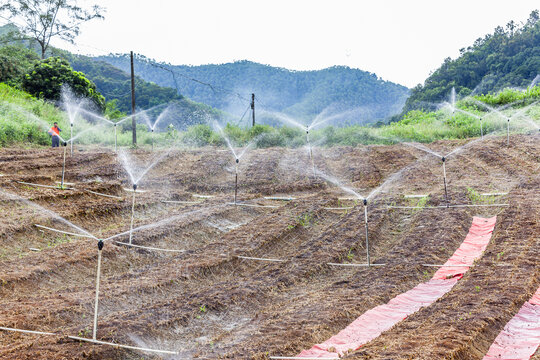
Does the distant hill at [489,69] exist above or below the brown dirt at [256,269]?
above

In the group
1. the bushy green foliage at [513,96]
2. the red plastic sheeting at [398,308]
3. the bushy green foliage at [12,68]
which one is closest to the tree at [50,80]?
the bushy green foliage at [12,68]

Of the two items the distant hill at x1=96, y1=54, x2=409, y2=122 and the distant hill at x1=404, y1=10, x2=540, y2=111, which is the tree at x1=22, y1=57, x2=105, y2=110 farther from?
the distant hill at x1=404, y1=10, x2=540, y2=111

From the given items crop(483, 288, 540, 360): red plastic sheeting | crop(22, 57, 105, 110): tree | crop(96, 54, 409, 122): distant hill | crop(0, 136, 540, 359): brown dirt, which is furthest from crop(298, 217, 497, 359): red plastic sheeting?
crop(96, 54, 409, 122): distant hill

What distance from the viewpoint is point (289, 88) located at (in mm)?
61406

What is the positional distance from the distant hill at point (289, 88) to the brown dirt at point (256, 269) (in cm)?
3488

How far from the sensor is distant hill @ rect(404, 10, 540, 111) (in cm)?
3922

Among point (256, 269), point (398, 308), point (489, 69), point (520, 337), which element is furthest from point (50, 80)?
point (489, 69)

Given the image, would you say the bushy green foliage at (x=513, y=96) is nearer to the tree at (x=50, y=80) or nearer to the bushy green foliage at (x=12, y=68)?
the tree at (x=50, y=80)

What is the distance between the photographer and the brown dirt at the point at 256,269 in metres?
5.84

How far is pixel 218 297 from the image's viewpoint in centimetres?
744

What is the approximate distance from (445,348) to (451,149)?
699 inches

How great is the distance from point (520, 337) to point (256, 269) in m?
4.76

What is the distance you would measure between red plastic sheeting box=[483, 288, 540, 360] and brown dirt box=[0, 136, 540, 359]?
0.38 feet

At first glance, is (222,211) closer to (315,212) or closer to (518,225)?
(315,212)
